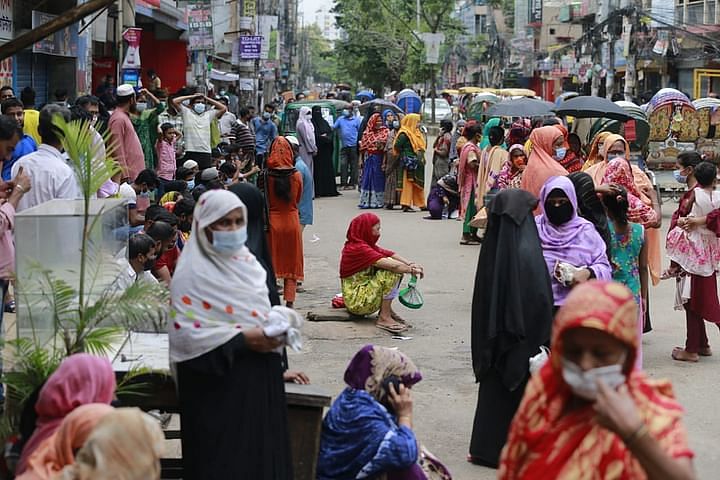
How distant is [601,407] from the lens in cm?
275

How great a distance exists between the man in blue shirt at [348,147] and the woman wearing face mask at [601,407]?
20.7 meters

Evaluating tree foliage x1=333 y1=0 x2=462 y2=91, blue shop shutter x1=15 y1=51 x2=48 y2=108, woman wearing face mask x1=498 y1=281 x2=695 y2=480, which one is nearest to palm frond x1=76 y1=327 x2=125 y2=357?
woman wearing face mask x1=498 y1=281 x2=695 y2=480

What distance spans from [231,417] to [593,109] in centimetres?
1066

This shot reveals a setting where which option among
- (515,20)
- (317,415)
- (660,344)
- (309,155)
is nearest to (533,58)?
(515,20)

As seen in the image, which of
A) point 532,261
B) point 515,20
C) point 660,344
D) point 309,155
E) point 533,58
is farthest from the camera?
point 515,20

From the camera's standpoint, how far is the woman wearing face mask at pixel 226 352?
4477 millimetres

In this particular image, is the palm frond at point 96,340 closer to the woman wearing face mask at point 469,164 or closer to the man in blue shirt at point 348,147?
the woman wearing face mask at point 469,164

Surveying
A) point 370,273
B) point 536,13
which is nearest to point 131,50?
point 370,273

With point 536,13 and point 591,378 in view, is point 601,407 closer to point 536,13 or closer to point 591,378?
point 591,378

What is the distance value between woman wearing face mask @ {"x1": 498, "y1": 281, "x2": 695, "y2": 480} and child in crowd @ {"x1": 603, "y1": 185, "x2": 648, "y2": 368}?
4.92 meters

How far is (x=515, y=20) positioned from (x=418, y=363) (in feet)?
240

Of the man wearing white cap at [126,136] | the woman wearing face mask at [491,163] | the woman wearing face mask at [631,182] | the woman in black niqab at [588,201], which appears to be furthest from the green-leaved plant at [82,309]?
the woman wearing face mask at [491,163]

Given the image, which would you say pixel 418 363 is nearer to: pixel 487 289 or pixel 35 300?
pixel 487 289

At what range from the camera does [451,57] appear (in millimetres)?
68312
